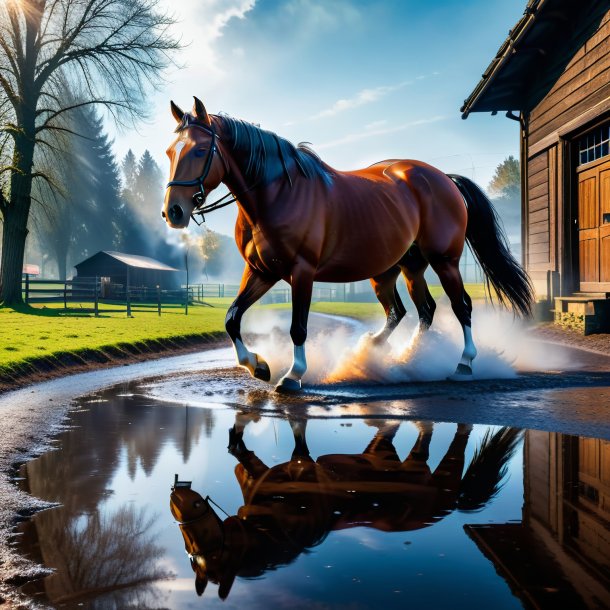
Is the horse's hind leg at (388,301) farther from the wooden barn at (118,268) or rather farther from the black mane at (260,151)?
the wooden barn at (118,268)

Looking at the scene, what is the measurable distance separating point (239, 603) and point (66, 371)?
733 centimetres

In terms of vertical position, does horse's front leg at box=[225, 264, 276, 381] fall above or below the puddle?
above

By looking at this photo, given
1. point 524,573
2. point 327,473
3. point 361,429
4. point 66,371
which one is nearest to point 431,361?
point 361,429

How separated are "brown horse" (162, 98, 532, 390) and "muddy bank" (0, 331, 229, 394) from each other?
3062 mm

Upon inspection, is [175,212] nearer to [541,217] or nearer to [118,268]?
[541,217]

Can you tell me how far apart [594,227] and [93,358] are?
9.48m

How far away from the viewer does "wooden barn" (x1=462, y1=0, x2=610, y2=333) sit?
38.0ft

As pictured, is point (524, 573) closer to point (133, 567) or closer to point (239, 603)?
point (239, 603)

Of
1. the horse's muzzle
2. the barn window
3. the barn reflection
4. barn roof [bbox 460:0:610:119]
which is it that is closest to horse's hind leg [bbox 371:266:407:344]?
Answer: the horse's muzzle

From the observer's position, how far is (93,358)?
979 cm

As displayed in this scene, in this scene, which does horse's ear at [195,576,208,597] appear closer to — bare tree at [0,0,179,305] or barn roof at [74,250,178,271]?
bare tree at [0,0,179,305]

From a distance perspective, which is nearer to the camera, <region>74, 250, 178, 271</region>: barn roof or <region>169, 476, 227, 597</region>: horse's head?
<region>169, 476, 227, 597</region>: horse's head

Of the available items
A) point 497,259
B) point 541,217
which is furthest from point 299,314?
point 541,217

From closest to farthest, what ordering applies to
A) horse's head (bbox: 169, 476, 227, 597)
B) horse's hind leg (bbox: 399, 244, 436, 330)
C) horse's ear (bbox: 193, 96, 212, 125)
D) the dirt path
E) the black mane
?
horse's head (bbox: 169, 476, 227, 597) → the dirt path → horse's ear (bbox: 193, 96, 212, 125) → the black mane → horse's hind leg (bbox: 399, 244, 436, 330)
